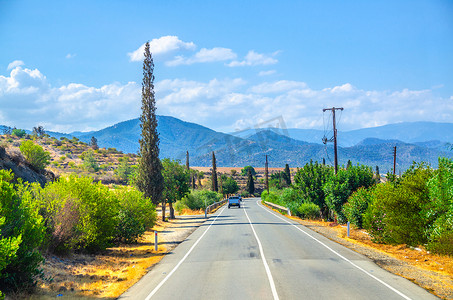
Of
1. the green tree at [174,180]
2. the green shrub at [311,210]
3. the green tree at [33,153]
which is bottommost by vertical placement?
the green shrub at [311,210]

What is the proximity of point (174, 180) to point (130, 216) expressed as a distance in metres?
16.5

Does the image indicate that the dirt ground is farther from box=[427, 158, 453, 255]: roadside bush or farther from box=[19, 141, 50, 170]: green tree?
box=[19, 141, 50, 170]: green tree

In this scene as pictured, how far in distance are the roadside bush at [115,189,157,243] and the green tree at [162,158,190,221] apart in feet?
46.2

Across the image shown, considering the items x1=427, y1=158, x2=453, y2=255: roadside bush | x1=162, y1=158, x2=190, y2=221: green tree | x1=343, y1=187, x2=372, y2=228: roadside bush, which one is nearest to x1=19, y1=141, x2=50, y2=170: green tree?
x1=162, y1=158, x2=190, y2=221: green tree

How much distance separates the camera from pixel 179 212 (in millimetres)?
47594

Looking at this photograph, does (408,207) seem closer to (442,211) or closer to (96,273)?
(442,211)

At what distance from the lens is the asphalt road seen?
9.48 meters

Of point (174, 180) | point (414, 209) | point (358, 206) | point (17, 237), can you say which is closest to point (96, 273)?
point (17, 237)

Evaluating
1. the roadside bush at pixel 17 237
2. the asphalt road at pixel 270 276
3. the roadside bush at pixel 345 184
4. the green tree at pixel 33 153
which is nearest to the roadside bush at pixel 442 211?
the asphalt road at pixel 270 276

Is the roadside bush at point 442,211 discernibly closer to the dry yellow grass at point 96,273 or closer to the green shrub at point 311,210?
the dry yellow grass at point 96,273

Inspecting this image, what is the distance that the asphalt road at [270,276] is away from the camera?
948 centimetres

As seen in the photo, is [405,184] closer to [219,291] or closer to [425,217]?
[425,217]

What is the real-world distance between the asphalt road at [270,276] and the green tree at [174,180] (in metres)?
18.6

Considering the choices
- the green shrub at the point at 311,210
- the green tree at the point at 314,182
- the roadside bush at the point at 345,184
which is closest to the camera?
the roadside bush at the point at 345,184
